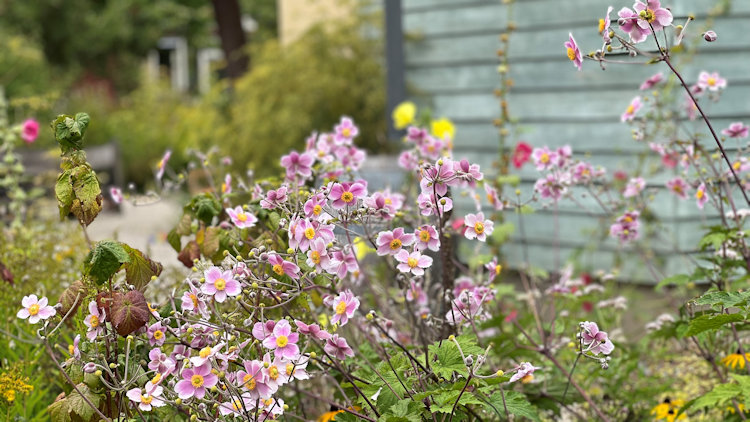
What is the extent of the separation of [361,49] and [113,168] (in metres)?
3.28

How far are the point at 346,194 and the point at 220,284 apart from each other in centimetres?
29

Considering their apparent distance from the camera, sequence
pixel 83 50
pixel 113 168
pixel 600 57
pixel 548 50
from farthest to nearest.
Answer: pixel 83 50, pixel 113 168, pixel 548 50, pixel 600 57

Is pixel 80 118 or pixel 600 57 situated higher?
pixel 600 57

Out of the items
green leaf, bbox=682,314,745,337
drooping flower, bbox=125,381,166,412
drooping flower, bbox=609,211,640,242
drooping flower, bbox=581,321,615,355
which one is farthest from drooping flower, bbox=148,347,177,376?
drooping flower, bbox=609,211,640,242

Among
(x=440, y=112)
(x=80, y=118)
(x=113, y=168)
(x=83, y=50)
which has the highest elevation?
(x=80, y=118)

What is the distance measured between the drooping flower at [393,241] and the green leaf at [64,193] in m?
0.60

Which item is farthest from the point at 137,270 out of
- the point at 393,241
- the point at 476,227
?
the point at 476,227

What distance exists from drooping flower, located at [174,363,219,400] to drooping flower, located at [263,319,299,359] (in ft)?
0.36

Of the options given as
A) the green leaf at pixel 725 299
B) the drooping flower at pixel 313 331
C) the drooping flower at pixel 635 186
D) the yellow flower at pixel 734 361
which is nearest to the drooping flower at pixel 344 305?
the drooping flower at pixel 313 331

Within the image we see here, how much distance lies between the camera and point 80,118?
65.2 inches

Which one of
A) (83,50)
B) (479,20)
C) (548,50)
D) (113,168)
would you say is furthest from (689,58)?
(83,50)

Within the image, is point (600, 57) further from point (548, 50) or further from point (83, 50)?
point (83, 50)

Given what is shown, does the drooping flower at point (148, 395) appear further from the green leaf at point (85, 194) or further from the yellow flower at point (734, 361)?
the yellow flower at point (734, 361)

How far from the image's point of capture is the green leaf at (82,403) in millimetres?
1613
